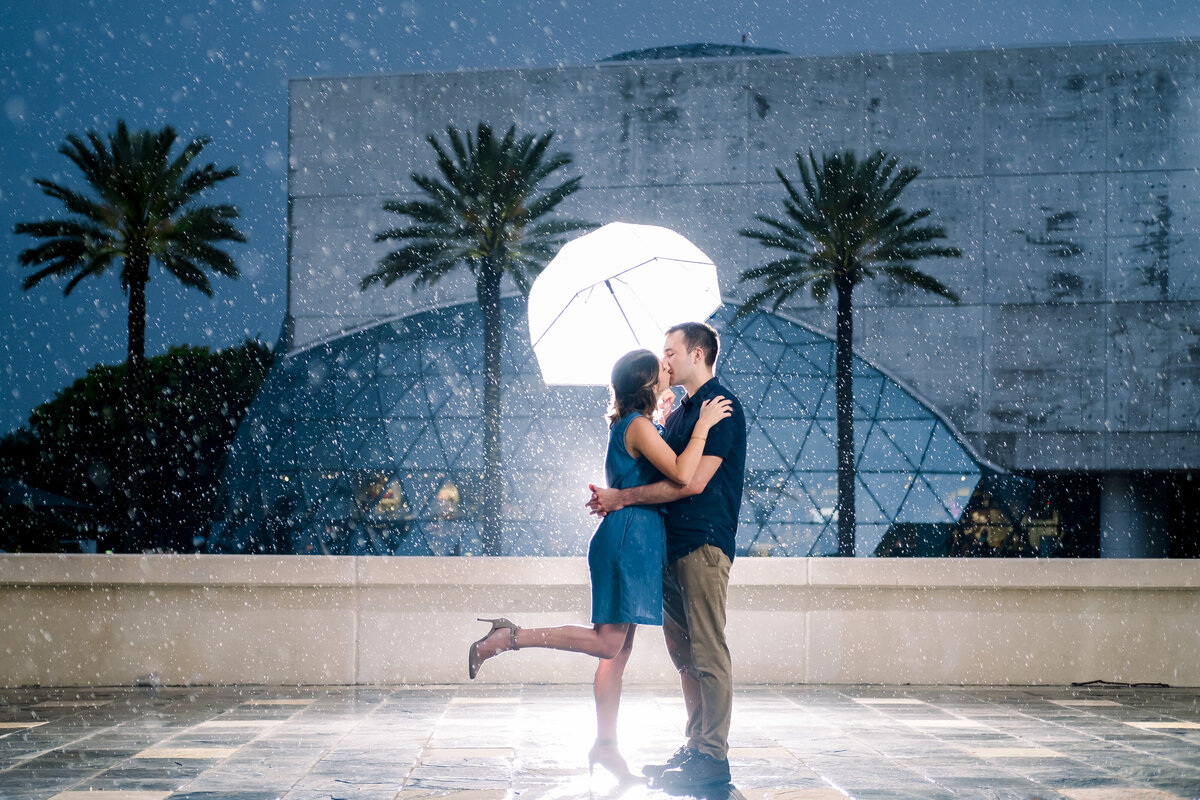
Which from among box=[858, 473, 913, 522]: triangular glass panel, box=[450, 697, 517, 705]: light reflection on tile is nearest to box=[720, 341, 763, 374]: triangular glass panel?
box=[858, 473, 913, 522]: triangular glass panel

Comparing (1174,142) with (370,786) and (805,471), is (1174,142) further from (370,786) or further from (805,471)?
(370,786)

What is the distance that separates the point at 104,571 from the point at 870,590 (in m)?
5.55

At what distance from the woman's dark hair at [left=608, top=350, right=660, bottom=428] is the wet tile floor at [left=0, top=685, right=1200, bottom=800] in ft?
4.88

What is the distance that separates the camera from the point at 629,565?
4.21m

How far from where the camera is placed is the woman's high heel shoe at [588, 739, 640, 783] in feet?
13.9

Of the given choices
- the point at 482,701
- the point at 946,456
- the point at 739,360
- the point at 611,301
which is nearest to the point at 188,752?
the point at 482,701

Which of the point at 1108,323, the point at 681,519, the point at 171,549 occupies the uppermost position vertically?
the point at 1108,323

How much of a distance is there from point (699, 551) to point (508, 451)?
28.9 m

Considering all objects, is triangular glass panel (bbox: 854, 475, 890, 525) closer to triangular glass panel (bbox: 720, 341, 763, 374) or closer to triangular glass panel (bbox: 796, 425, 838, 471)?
triangular glass panel (bbox: 796, 425, 838, 471)

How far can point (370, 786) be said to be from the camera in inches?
165

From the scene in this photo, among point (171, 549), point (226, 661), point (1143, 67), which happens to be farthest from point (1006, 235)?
point (226, 661)

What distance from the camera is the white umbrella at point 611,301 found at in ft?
17.9

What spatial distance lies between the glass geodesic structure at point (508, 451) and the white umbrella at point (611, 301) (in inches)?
957

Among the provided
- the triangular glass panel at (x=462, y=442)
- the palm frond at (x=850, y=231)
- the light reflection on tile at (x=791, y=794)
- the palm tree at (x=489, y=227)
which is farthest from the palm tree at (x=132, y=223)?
the light reflection on tile at (x=791, y=794)
